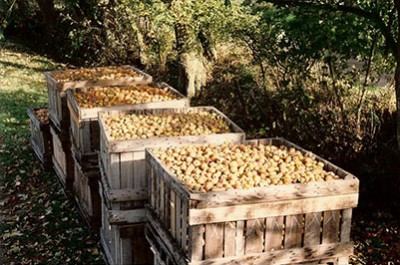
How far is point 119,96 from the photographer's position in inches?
381

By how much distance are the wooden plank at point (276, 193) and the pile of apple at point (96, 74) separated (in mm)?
6275

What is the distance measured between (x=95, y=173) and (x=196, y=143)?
2.69 meters

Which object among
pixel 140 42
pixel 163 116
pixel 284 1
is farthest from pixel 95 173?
pixel 140 42

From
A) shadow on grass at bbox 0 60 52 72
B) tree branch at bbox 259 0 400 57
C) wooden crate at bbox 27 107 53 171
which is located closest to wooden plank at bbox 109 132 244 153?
tree branch at bbox 259 0 400 57

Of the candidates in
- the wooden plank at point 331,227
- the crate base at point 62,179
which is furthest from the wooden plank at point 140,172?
the crate base at point 62,179

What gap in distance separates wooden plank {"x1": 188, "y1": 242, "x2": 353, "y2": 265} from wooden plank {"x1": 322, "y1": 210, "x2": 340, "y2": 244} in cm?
6

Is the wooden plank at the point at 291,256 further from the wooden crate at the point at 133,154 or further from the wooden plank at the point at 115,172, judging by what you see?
the wooden plank at the point at 115,172

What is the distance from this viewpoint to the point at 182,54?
14.4 meters

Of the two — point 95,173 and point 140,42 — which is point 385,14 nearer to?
point 95,173

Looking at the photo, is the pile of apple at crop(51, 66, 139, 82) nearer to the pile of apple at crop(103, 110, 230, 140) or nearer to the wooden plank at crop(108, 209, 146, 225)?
the pile of apple at crop(103, 110, 230, 140)

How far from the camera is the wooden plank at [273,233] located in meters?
5.48

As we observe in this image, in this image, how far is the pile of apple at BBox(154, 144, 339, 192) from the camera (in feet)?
18.5

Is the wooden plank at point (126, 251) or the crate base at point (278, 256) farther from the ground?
the crate base at point (278, 256)

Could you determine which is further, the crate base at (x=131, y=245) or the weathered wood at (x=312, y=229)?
the crate base at (x=131, y=245)
